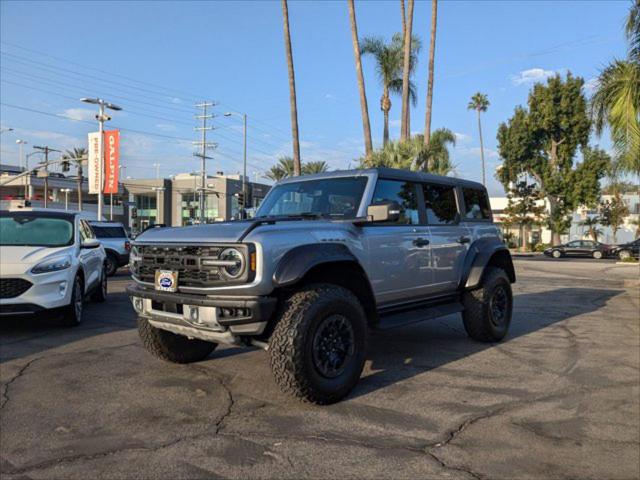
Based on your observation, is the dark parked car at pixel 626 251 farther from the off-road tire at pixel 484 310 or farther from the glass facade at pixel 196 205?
the glass facade at pixel 196 205

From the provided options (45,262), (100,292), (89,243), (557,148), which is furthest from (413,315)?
(557,148)

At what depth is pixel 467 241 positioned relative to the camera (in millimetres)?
6641

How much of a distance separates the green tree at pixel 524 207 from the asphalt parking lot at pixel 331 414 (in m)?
40.5

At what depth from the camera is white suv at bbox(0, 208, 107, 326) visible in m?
6.74

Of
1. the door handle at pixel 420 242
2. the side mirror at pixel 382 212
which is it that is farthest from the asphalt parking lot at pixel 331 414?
the side mirror at pixel 382 212

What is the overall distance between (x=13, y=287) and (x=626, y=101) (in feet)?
42.2

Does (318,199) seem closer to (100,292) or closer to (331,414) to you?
(331,414)

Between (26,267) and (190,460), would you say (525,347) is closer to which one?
(190,460)

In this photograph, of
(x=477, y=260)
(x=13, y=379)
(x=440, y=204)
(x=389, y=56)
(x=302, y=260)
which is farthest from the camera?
(x=389, y=56)

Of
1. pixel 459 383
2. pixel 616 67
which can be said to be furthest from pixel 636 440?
pixel 616 67

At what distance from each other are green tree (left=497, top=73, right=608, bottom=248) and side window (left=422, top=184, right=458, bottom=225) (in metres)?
38.9

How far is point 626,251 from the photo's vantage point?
33875mm

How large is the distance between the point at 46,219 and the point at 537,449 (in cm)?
764

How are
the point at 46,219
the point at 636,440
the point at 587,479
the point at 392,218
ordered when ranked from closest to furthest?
the point at 587,479 < the point at 636,440 < the point at 392,218 < the point at 46,219
